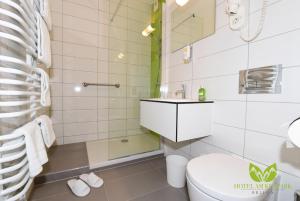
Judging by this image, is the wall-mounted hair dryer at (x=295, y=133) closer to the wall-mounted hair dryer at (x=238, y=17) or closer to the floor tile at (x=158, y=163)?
the wall-mounted hair dryer at (x=238, y=17)

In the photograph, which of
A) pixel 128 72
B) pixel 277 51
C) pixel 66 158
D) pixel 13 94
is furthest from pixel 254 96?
pixel 66 158

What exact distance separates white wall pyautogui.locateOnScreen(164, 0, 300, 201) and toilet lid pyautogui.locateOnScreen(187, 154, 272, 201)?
0.60 ft

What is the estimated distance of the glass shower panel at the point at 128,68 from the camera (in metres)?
1.91

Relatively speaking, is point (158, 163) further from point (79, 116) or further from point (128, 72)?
point (79, 116)

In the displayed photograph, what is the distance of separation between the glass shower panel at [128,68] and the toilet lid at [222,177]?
3.63 ft

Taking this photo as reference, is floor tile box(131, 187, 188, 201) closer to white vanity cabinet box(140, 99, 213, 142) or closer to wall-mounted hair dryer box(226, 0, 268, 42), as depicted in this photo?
white vanity cabinet box(140, 99, 213, 142)

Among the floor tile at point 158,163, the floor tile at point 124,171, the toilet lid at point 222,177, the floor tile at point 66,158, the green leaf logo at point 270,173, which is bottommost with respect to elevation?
the floor tile at point 124,171

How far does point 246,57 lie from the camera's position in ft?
3.19

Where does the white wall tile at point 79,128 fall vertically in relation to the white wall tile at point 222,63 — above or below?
below

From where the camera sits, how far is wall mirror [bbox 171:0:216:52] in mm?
1256

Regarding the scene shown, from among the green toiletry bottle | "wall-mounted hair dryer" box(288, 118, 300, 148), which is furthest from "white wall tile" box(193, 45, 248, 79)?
"wall-mounted hair dryer" box(288, 118, 300, 148)

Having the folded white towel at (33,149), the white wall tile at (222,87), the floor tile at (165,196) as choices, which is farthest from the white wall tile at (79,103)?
the white wall tile at (222,87)

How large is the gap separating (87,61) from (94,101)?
2.01 ft

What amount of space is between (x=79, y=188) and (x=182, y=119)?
3.37ft
